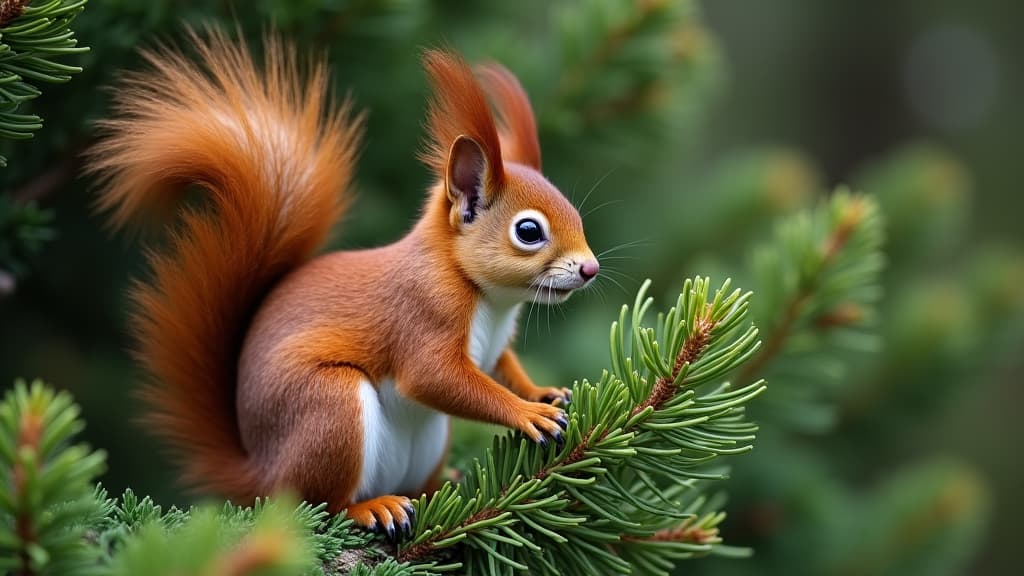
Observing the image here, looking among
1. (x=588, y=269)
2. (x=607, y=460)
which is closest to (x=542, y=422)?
(x=607, y=460)

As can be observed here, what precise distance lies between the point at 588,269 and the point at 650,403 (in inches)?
6.9

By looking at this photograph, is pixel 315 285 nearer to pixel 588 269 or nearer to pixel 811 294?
pixel 588 269

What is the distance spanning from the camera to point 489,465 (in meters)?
0.75

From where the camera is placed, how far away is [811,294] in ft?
3.34

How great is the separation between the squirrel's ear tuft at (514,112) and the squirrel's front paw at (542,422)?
301 mm

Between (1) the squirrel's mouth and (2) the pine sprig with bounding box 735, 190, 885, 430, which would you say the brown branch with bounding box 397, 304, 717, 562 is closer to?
(1) the squirrel's mouth

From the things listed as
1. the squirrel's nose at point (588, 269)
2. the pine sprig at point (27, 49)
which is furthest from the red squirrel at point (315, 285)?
the pine sprig at point (27, 49)

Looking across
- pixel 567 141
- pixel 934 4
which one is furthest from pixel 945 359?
pixel 934 4

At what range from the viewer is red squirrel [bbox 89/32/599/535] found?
836 millimetres

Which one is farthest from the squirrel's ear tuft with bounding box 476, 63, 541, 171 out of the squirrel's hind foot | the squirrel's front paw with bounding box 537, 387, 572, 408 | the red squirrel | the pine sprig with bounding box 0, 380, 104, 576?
the pine sprig with bounding box 0, 380, 104, 576

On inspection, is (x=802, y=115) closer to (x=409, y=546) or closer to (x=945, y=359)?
(x=945, y=359)

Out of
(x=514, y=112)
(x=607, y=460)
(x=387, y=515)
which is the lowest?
(x=387, y=515)

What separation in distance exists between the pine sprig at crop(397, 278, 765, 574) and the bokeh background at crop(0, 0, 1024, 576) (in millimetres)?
293

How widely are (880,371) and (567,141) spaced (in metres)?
0.68
